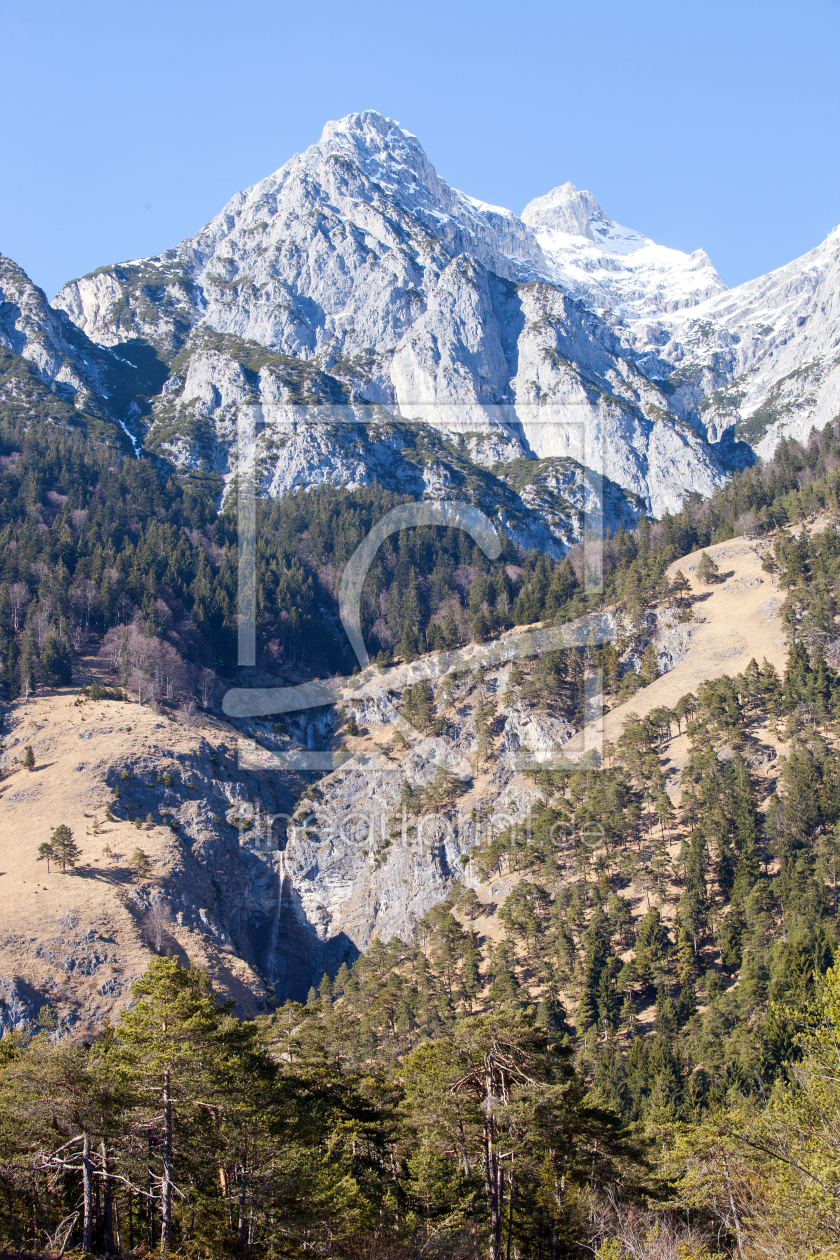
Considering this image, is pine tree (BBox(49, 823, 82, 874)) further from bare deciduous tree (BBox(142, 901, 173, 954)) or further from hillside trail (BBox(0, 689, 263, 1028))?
bare deciduous tree (BBox(142, 901, 173, 954))

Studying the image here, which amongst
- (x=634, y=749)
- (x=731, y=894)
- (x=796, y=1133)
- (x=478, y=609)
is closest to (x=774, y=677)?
(x=634, y=749)

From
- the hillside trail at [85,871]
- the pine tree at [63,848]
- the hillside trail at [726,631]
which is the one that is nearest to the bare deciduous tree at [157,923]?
the hillside trail at [85,871]

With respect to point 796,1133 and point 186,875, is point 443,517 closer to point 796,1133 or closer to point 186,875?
point 186,875

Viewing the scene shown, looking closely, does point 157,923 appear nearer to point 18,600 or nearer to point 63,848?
point 63,848

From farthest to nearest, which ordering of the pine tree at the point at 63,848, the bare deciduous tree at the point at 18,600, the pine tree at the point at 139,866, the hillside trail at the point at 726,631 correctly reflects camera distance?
the bare deciduous tree at the point at 18,600, the hillside trail at the point at 726,631, the pine tree at the point at 139,866, the pine tree at the point at 63,848

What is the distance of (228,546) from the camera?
163500 millimetres

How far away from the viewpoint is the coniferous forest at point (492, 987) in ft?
102

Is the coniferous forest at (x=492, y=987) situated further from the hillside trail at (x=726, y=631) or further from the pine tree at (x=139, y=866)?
the pine tree at (x=139, y=866)

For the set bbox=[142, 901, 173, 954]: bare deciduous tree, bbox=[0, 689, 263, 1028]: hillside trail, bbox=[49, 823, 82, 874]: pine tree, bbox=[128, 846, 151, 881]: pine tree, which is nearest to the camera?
bbox=[0, 689, 263, 1028]: hillside trail

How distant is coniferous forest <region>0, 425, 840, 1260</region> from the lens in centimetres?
3102

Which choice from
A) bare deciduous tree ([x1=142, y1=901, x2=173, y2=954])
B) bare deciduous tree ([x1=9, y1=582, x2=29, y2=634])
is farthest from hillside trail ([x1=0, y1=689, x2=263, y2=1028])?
bare deciduous tree ([x1=9, y1=582, x2=29, y2=634])

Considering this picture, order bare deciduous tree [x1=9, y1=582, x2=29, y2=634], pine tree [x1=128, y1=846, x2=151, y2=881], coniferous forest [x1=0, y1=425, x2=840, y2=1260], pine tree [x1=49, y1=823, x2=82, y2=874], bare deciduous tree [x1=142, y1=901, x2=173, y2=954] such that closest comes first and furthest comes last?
coniferous forest [x1=0, y1=425, x2=840, y2=1260] → bare deciduous tree [x1=142, y1=901, x2=173, y2=954] → pine tree [x1=49, y1=823, x2=82, y2=874] → pine tree [x1=128, y1=846, x2=151, y2=881] → bare deciduous tree [x1=9, y1=582, x2=29, y2=634]

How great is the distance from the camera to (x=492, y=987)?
3044 inches

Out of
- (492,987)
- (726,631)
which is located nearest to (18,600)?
(492,987)
